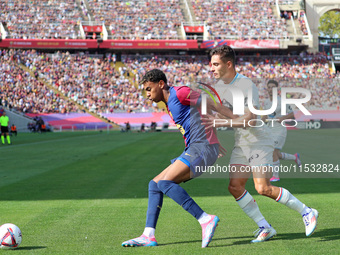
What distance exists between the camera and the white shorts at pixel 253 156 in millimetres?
6086

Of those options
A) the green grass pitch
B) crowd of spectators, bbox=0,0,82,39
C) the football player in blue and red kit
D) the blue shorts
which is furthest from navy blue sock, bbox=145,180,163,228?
crowd of spectators, bbox=0,0,82,39

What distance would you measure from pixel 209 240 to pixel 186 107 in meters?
1.61

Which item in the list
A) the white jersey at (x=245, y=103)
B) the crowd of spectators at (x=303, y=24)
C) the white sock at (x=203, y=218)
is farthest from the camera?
the crowd of spectators at (x=303, y=24)

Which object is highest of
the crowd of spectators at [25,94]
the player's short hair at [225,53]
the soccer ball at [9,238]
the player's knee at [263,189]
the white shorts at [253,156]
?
the player's short hair at [225,53]

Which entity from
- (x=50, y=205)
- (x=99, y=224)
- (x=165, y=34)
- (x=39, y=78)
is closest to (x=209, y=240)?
(x=99, y=224)

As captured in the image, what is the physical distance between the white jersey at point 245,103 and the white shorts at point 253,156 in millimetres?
55

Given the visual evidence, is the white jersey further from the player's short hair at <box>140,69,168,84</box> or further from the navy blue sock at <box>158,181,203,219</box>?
the navy blue sock at <box>158,181,203,219</box>

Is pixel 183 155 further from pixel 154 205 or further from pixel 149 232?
pixel 149 232

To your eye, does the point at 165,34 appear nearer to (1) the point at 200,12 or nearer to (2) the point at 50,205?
(1) the point at 200,12

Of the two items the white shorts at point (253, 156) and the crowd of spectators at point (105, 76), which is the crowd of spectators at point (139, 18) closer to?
the crowd of spectators at point (105, 76)

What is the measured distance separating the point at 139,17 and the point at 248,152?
61.0 meters

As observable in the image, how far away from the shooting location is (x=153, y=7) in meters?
66.7

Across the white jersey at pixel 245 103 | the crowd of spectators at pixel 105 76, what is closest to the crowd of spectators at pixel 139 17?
the crowd of spectators at pixel 105 76

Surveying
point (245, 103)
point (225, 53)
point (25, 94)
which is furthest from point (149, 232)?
point (25, 94)
